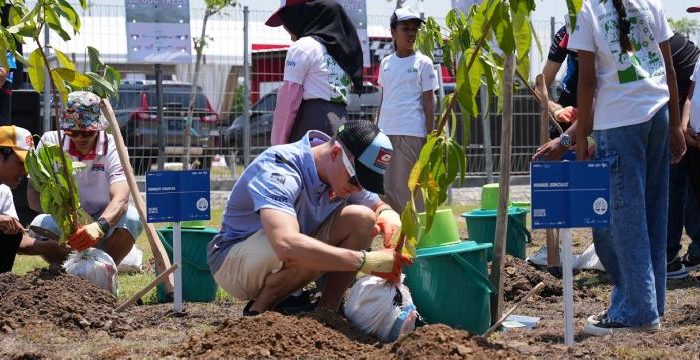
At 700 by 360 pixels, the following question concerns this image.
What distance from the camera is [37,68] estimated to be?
216 inches

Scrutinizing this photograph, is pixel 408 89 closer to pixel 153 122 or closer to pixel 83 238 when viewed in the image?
pixel 83 238

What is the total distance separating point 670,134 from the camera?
16.9ft

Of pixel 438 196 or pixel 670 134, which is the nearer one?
pixel 438 196

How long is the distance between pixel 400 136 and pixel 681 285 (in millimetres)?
2648

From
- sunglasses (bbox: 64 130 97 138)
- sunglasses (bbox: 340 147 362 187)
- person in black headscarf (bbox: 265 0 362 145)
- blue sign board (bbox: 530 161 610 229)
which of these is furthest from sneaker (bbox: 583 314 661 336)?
sunglasses (bbox: 64 130 97 138)

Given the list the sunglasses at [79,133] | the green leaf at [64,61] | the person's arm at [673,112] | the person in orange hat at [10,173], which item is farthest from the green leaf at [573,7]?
the person in orange hat at [10,173]

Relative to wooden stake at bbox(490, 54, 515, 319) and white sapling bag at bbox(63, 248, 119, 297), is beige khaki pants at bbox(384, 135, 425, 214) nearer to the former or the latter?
white sapling bag at bbox(63, 248, 119, 297)

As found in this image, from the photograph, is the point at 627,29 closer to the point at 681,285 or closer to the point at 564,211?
the point at 564,211

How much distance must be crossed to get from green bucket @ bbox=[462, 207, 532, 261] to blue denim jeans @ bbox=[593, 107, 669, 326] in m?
2.14

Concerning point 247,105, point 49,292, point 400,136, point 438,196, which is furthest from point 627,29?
point 247,105

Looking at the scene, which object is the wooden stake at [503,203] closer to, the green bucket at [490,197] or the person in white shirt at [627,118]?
the person in white shirt at [627,118]

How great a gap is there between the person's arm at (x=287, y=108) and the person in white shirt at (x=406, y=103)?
1848mm

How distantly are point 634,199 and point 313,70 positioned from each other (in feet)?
8.17

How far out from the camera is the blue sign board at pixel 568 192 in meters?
4.48
